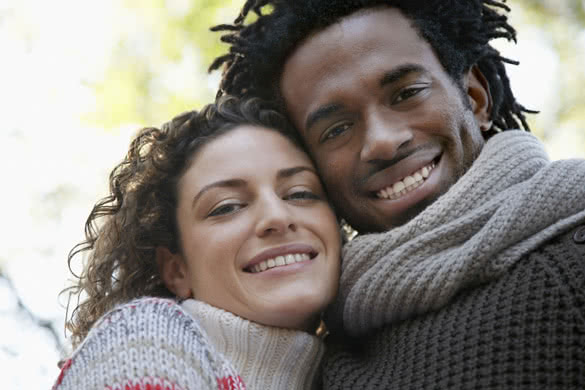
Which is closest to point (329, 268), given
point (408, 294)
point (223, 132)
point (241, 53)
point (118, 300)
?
point (408, 294)

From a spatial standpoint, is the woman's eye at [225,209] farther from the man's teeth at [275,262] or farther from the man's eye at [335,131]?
the man's eye at [335,131]

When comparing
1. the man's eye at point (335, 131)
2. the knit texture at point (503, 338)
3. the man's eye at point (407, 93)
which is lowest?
the knit texture at point (503, 338)

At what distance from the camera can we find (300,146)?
1.99m

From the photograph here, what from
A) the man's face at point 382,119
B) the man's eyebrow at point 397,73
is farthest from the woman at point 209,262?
the man's eyebrow at point 397,73

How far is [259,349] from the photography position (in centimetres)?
163

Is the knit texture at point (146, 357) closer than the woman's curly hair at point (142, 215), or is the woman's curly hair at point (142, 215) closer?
the knit texture at point (146, 357)

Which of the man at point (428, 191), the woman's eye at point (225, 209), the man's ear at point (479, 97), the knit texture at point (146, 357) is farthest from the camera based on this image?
the man's ear at point (479, 97)

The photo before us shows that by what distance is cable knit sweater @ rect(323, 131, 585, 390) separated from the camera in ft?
4.42

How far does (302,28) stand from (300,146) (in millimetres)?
368

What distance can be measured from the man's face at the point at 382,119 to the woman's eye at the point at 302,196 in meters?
0.09

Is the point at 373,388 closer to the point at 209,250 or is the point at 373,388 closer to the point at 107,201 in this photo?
the point at 209,250

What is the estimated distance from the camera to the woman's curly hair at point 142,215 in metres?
1.97

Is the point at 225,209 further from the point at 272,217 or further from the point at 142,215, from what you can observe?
the point at 142,215

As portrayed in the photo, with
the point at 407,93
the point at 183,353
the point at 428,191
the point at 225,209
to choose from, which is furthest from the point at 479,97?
the point at 183,353
